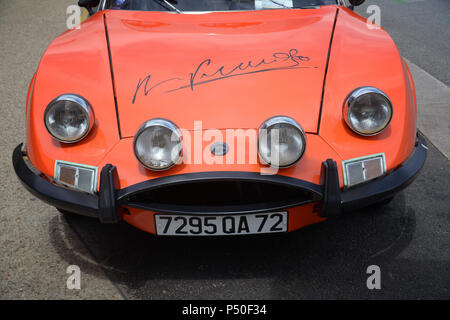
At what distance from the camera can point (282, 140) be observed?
2191 millimetres

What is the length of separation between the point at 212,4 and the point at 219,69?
0.82 m

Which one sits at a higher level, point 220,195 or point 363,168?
point 363,168

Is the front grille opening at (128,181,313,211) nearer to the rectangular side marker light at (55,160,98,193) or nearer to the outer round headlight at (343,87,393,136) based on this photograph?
the rectangular side marker light at (55,160,98,193)

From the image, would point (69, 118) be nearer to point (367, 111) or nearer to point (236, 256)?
point (236, 256)

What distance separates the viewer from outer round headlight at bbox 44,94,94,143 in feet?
7.63

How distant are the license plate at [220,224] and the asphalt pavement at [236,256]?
13.0 inches

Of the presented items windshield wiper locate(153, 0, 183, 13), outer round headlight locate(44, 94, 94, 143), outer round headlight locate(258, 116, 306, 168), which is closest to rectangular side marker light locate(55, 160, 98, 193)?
outer round headlight locate(44, 94, 94, 143)

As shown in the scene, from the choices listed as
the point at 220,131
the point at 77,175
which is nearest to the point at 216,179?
the point at 220,131

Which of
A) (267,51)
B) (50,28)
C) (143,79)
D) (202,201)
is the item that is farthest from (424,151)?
(50,28)

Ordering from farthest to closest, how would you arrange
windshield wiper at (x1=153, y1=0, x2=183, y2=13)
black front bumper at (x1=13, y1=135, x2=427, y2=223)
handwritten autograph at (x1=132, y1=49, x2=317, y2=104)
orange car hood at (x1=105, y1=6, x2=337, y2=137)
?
windshield wiper at (x1=153, y1=0, x2=183, y2=13) → handwritten autograph at (x1=132, y1=49, x2=317, y2=104) → orange car hood at (x1=105, y1=6, x2=337, y2=137) → black front bumper at (x1=13, y1=135, x2=427, y2=223)

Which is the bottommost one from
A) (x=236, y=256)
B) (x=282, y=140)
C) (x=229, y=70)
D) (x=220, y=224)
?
(x=236, y=256)

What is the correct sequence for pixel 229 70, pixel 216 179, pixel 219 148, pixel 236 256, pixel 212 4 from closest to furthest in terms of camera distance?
pixel 216 179 → pixel 219 148 → pixel 229 70 → pixel 236 256 → pixel 212 4

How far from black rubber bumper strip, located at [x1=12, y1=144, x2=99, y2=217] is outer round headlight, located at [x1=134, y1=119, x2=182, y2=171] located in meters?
0.30

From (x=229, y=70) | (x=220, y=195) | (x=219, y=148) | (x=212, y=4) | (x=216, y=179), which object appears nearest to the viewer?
(x=216, y=179)
